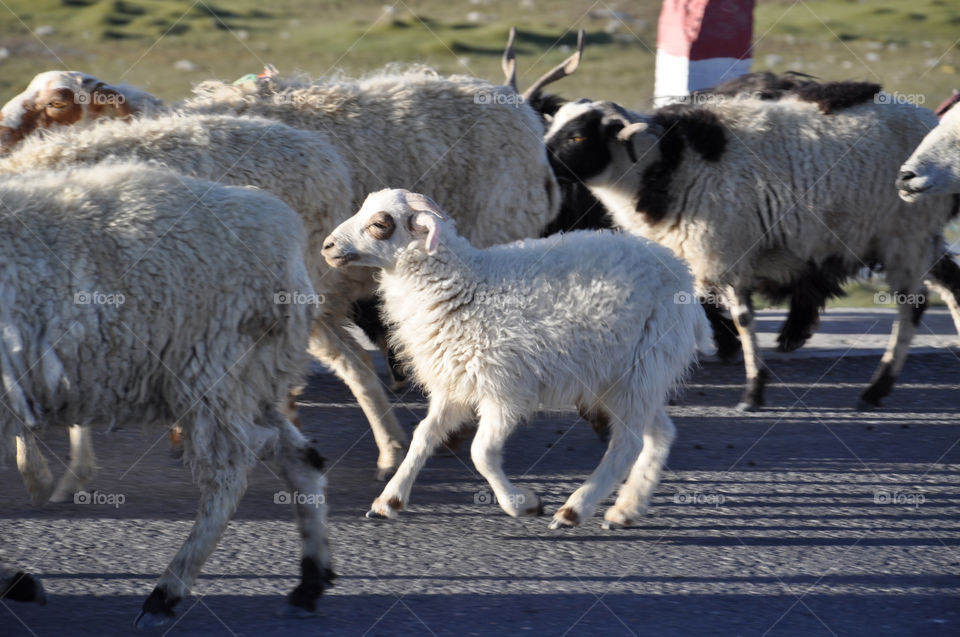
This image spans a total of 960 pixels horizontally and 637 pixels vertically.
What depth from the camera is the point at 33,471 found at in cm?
489

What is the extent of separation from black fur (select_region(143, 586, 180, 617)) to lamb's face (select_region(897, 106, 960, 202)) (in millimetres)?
4312

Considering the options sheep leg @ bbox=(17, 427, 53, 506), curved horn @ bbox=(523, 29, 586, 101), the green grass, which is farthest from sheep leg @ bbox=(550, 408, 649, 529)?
the green grass

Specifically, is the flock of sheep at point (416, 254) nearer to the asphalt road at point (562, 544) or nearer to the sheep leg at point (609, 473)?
the sheep leg at point (609, 473)

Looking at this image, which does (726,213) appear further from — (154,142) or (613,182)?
(154,142)

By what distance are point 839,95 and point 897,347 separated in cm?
153

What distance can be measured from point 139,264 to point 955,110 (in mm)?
4478

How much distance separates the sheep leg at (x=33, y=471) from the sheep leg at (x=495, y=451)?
5.96 feet

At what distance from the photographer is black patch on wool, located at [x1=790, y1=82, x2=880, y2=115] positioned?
6992 mm

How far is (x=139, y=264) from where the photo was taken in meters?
3.93

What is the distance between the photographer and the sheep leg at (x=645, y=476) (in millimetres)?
4930

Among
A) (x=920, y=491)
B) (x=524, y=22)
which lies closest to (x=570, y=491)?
(x=920, y=491)

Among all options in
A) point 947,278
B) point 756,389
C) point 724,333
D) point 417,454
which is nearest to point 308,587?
point 417,454

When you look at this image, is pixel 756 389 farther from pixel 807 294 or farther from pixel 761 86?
pixel 761 86

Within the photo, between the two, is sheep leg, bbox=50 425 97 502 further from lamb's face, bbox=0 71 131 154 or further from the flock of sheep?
lamb's face, bbox=0 71 131 154
